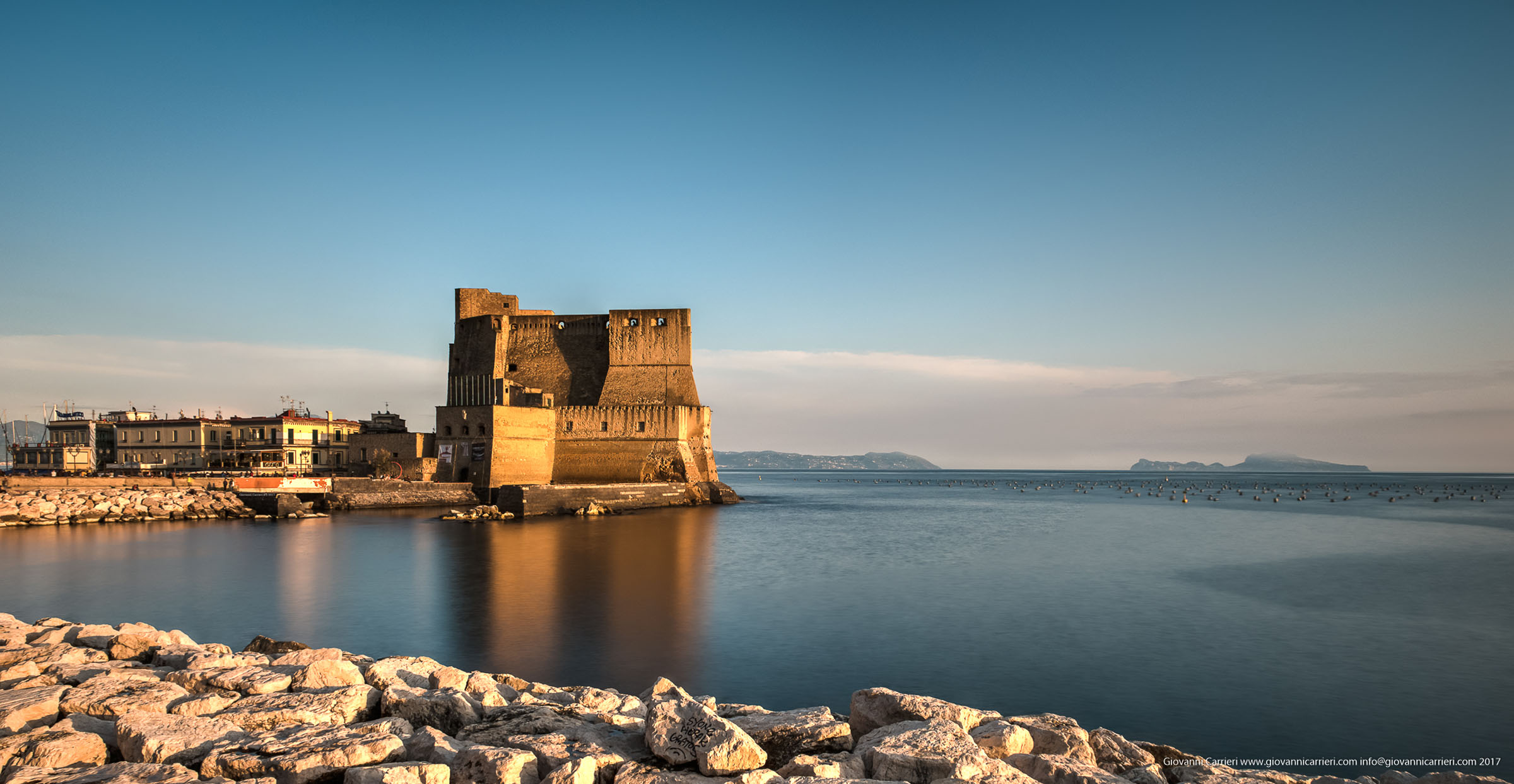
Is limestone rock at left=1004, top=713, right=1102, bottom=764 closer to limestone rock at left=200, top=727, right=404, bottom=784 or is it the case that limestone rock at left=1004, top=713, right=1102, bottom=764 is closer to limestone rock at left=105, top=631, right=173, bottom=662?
limestone rock at left=200, top=727, right=404, bottom=784

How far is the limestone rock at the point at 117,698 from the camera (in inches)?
170

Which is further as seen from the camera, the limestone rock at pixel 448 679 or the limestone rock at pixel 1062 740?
the limestone rock at pixel 448 679

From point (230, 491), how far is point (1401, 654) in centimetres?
2931

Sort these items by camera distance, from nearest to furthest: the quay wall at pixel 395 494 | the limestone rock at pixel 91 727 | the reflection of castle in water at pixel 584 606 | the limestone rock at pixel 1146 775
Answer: the limestone rock at pixel 91 727 < the limestone rock at pixel 1146 775 < the reflection of castle in water at pixel 584 606 < the quay wall at pixel 395 494

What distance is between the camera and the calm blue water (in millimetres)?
7371

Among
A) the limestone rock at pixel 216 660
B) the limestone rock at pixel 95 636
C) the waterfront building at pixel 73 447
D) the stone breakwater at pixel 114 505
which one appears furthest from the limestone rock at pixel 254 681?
the waterfront building at pixel 73 447

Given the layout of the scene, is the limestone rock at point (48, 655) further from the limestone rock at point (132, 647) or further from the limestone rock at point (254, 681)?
the limestone rock at point (254, 681)

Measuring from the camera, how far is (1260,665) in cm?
861

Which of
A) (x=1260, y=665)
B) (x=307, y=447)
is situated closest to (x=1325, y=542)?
(x=1260, y=665)

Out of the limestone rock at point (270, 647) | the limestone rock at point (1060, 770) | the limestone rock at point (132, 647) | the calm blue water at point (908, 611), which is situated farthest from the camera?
the calm blue water at point (908, 611)

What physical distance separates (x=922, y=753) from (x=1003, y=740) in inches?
29.4

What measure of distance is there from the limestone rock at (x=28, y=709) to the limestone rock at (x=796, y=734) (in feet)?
11.5

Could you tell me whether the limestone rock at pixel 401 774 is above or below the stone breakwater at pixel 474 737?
above

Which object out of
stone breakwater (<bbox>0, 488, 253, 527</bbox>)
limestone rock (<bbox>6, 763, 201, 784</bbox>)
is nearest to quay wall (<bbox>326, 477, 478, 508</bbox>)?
stone breakwater (<bbox>0, 488, 253, 527</bbox>)
